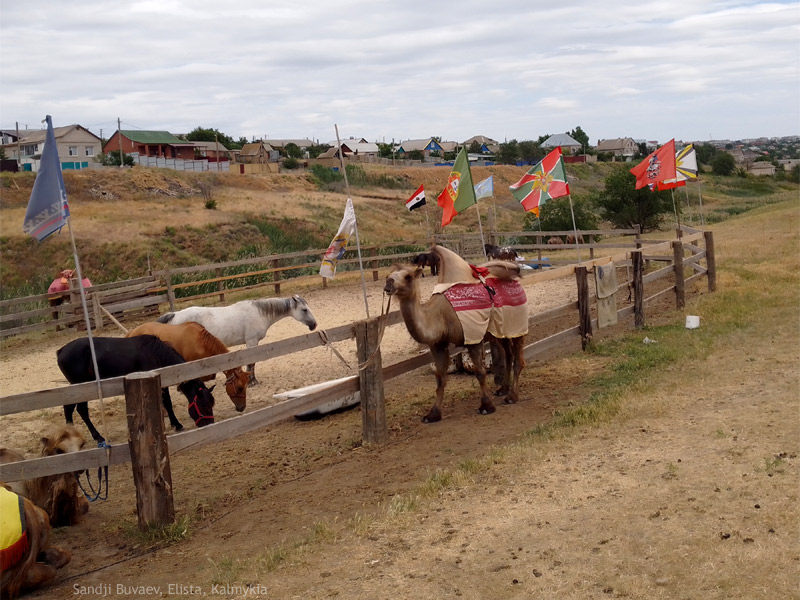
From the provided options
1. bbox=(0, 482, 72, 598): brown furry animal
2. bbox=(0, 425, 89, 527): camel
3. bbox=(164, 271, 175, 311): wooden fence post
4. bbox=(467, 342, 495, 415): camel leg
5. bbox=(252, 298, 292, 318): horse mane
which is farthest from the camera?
bbox=(164, 271, 175, 311): wooden fence post

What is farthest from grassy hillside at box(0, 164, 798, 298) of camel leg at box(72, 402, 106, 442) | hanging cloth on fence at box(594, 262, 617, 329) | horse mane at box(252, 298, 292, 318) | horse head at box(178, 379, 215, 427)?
horse head at box(178, 379, 215, 427)

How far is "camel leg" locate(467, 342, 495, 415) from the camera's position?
25.5 feet

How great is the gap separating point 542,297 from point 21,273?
2506cm

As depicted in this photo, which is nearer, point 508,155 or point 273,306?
point 273,306

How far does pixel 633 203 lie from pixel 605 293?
2626 centimetres

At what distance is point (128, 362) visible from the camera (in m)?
8.36

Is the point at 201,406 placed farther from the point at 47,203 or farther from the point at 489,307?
the point at 489,307

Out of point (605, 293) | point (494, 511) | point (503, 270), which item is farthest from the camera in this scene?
point (605, 293)

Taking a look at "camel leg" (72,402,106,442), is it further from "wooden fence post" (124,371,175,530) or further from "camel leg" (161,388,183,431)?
"wooden fence post" (124,371,175,530)

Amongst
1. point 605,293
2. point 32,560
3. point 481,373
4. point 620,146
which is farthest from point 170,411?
point 620,146

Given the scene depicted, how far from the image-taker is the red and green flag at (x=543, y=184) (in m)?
11.7

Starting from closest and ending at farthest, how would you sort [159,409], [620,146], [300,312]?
1. [159,409]
2. [300,312]
3. [620,146]

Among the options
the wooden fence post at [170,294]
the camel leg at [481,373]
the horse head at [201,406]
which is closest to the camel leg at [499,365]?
the camel leg at [481,373]

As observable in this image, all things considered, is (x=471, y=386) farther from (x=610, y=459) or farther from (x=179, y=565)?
(x=179, y=565)
